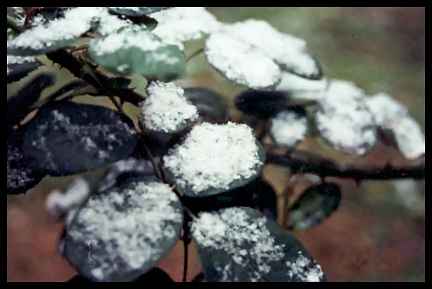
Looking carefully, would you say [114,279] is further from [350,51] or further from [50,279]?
[350,51]

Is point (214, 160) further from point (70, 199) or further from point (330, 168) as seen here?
point (70, 199)

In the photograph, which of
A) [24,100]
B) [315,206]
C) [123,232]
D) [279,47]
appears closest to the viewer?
[123,232]

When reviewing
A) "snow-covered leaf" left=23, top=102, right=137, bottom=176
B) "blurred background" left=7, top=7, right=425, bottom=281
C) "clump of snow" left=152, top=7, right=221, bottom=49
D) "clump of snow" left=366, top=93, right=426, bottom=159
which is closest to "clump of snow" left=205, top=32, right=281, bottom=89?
"clump of snow" left=152, top=7, right=221, bottom=49

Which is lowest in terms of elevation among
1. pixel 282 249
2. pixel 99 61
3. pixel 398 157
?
pixel 398 157

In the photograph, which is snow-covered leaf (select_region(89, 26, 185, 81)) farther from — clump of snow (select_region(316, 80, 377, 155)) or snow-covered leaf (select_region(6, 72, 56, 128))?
clump of snow (select_region(316, 80, 377, 155))

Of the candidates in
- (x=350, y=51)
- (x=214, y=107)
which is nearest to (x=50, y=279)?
(x=214, y=107)

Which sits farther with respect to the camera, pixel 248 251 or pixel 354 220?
pixel 354 220

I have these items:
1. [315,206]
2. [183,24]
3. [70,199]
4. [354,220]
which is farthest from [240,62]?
[354,220]
